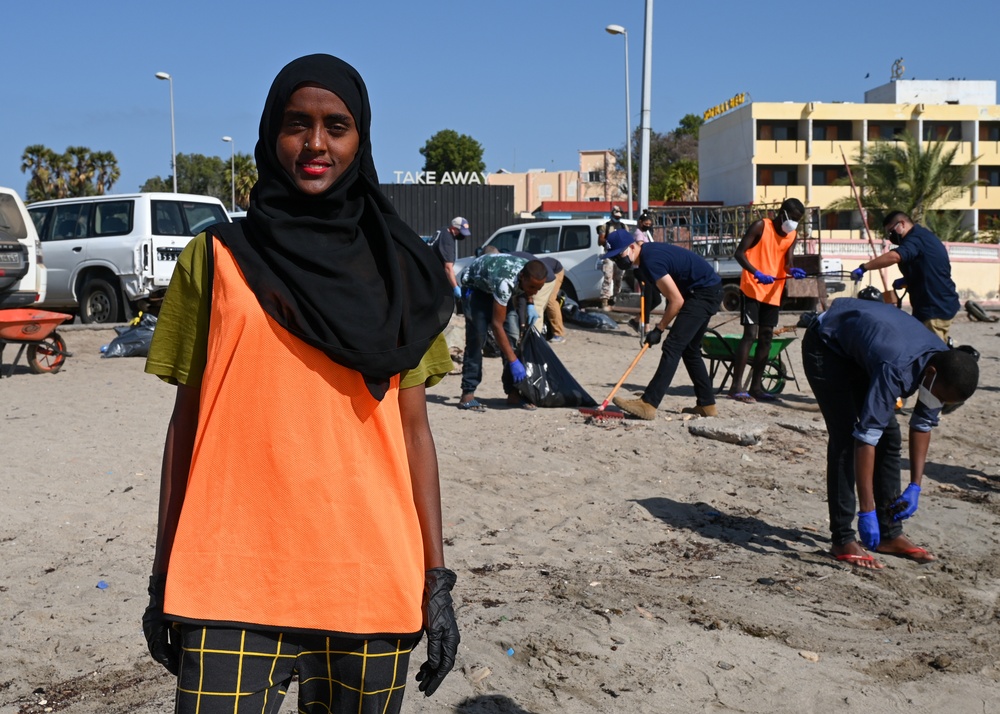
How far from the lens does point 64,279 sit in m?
14.8

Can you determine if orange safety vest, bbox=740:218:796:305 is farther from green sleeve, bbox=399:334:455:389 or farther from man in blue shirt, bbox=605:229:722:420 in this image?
green sleeve, bbox=399:334:455:389

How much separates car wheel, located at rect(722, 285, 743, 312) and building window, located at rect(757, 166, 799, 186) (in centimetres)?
3224

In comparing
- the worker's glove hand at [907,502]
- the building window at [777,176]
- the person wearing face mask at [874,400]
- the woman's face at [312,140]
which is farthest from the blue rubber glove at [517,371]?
the building window at [777,176]

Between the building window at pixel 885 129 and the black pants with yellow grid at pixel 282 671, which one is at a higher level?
the building window at pixel 885 129

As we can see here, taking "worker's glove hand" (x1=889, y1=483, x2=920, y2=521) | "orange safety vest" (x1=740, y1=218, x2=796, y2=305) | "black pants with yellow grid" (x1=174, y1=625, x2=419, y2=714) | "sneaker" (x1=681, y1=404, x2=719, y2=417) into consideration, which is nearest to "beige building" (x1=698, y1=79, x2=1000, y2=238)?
"orange safety vest" (x1=740, y1=218, x2=796, y2=305)

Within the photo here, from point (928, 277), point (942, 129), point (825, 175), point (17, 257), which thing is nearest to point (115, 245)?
point (17, 257)

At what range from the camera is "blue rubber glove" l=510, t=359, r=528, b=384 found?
375 inches

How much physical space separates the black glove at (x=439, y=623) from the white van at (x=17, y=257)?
11.1 meters

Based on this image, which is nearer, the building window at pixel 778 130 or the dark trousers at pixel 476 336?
the dark trousers at pixel 476 336

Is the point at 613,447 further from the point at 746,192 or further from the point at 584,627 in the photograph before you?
the point at 746,192

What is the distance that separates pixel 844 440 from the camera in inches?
213

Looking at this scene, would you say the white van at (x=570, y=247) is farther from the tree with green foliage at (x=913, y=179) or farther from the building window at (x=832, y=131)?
the building window at (x=832, y=131)

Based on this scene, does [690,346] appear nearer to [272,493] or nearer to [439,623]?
[439,623]

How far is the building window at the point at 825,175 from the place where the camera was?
169 ft
